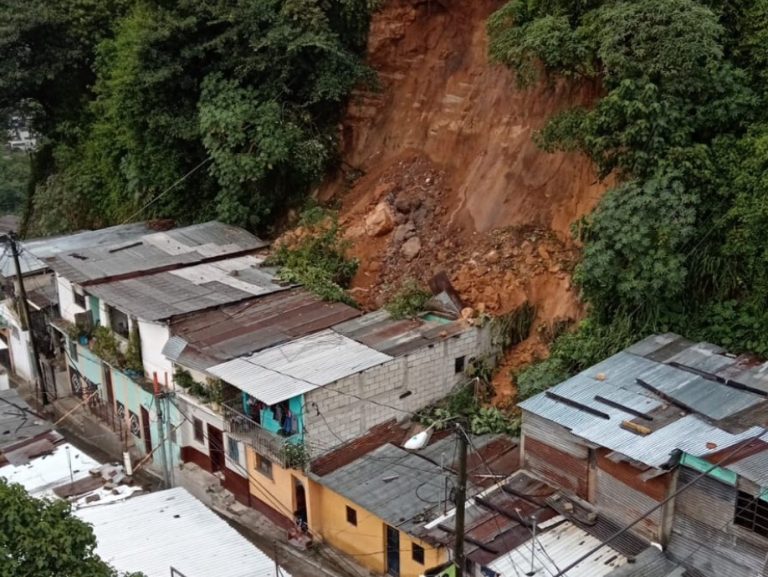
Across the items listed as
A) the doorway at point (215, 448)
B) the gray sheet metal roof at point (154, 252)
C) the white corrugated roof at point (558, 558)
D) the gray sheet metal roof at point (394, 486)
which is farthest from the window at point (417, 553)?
the gray sheet metal roof at point (154, 252)

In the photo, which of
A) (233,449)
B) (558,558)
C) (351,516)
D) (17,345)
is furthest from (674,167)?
(17,345)

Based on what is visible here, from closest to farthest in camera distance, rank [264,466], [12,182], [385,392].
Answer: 1. [385,392]
2. [264,466]
3. [12,182]

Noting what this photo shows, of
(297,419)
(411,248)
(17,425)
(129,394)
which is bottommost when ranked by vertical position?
(129,394)

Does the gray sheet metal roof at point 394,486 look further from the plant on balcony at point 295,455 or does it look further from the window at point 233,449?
the window at point 233,449

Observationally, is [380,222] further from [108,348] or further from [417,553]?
[417,553]

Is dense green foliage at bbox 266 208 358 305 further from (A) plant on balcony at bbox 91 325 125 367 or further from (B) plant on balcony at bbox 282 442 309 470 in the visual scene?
(B) plant on balcony at bbox 282 442 309 470

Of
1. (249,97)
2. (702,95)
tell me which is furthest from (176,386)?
(702,95)
